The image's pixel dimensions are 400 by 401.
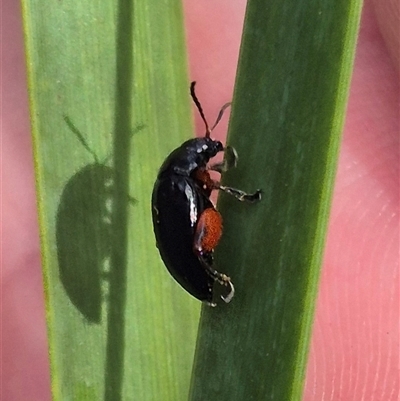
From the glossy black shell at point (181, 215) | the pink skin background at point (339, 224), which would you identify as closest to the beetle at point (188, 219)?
the glossy black shell at point (181, 215)

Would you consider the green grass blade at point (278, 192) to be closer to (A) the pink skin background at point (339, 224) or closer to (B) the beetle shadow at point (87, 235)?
(B) the beetle shadow at point (87, 235)

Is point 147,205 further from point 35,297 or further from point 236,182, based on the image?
point 35,297

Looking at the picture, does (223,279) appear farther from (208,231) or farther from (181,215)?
(181,215)

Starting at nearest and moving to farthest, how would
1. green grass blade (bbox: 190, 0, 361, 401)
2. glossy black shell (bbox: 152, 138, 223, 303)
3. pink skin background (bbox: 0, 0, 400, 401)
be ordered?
green grass blade (bbox: 190, 0, 361, 401), glossy black shell (bbox: 152, 138, 223, 303), pink skin background (bbox: 0, 0, 400, 401)

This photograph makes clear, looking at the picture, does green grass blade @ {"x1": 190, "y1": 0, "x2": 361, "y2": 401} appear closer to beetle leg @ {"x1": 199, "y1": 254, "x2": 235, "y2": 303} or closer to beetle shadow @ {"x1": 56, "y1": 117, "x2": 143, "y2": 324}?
beetle leg @ {"x1": 199, "y1": 254, "x2": 235, "y2": 303}

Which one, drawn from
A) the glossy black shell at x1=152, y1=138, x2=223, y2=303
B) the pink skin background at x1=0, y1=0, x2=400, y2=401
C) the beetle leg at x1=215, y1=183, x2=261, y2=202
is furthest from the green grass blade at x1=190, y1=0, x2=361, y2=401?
the pink skin background at x1=0, y1=0, x2=400, y2=401

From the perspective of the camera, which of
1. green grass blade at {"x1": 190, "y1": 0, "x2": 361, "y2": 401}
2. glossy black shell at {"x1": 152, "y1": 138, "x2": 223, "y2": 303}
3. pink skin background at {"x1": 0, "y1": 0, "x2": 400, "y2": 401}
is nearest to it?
green grass blade at {"x1": 190, "y1": 0, "x2": 361, "y2": 401}

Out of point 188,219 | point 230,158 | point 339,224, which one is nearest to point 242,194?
point 230,158
